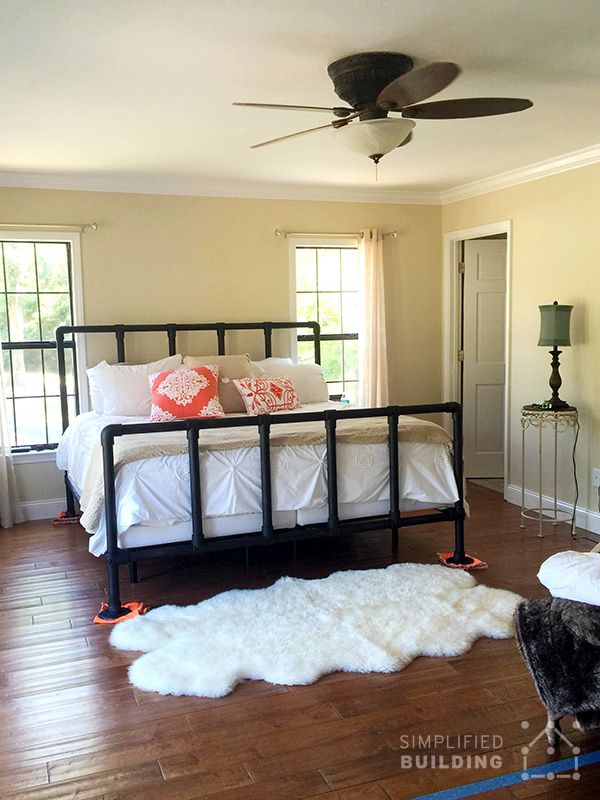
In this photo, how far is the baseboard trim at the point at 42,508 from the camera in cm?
535

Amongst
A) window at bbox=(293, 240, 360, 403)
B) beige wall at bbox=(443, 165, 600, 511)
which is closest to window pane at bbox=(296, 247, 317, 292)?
window at bbox=(293, 240, 360, 403)

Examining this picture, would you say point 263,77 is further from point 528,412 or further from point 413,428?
point 528,412

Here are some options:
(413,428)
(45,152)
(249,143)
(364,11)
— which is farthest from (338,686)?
(45,152)

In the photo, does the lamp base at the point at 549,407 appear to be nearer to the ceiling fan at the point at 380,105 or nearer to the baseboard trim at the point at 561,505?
the baseboard trim at the point at 561,505

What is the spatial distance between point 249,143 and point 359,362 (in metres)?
2.36

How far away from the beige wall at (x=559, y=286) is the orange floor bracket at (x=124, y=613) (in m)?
3.07

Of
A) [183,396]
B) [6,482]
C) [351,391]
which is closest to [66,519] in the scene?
[6,482]

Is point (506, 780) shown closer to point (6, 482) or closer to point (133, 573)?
point (133, 573)

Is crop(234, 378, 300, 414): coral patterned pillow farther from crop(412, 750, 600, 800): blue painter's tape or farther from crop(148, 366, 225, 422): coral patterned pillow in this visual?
crop(412, 750, 600, 800): blue painter's tape

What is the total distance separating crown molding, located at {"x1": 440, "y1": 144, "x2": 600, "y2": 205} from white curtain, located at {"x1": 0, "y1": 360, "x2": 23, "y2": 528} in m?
3.93

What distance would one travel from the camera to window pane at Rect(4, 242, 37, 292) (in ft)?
17.3

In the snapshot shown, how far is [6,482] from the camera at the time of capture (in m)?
5.14

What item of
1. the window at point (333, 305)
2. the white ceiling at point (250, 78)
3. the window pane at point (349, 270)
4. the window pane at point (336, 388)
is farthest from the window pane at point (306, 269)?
the white ceiling at point (250, 78)

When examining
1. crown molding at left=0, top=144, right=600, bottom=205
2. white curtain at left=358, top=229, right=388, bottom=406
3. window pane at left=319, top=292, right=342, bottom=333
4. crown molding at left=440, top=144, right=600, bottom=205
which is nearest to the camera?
crown molding at left=440, top=144, right=600, bottom=205
